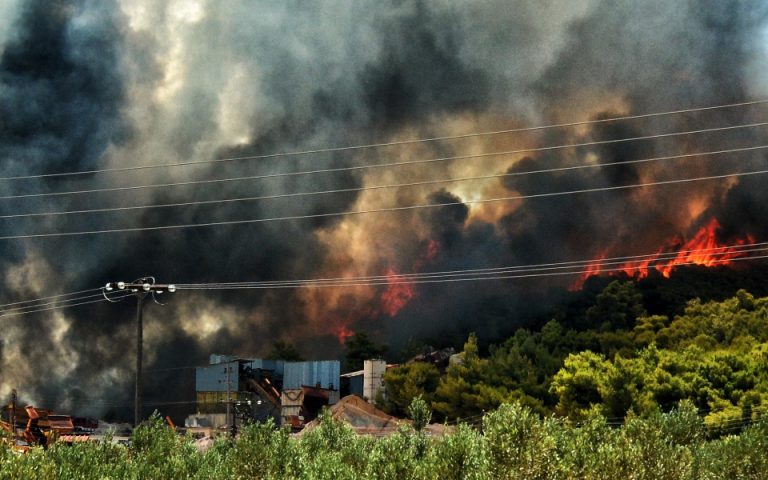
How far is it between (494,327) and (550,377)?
26705 millimetres

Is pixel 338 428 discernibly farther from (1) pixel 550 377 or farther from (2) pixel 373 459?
(1) pixel 550 377

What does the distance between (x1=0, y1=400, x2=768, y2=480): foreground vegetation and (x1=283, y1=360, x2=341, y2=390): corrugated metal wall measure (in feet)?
179

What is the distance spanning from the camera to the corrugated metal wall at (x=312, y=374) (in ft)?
384

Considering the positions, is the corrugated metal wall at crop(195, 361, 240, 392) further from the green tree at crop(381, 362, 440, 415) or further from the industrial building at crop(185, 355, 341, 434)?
the green tree at crop(381, 362, 440, 415)

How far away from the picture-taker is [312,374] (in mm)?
117000

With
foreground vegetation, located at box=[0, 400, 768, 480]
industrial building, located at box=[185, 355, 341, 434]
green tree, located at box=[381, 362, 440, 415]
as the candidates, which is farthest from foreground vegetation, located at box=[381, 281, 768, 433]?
foreground vegetation, located at box=[0, 400, 768, 480]

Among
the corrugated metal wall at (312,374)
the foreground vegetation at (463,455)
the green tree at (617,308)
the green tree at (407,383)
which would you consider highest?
the green tree at (617,308)

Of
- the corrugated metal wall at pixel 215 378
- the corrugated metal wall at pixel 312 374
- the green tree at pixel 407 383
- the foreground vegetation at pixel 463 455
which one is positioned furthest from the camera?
the corrugated metal wall at pixel 312 374

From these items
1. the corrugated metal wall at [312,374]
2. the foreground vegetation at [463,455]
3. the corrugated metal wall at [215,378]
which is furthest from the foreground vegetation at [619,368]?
the foreground vegetation at [463,455]

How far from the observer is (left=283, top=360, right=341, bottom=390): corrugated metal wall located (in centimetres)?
11694

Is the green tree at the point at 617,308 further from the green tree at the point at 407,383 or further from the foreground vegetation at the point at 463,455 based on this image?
the foreground vegetation at the point at 463,455

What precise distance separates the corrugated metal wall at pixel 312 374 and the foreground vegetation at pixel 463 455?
→ 5446 cm

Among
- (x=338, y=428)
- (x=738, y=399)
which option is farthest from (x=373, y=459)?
(x=738, y=399)

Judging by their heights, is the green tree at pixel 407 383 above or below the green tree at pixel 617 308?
below
